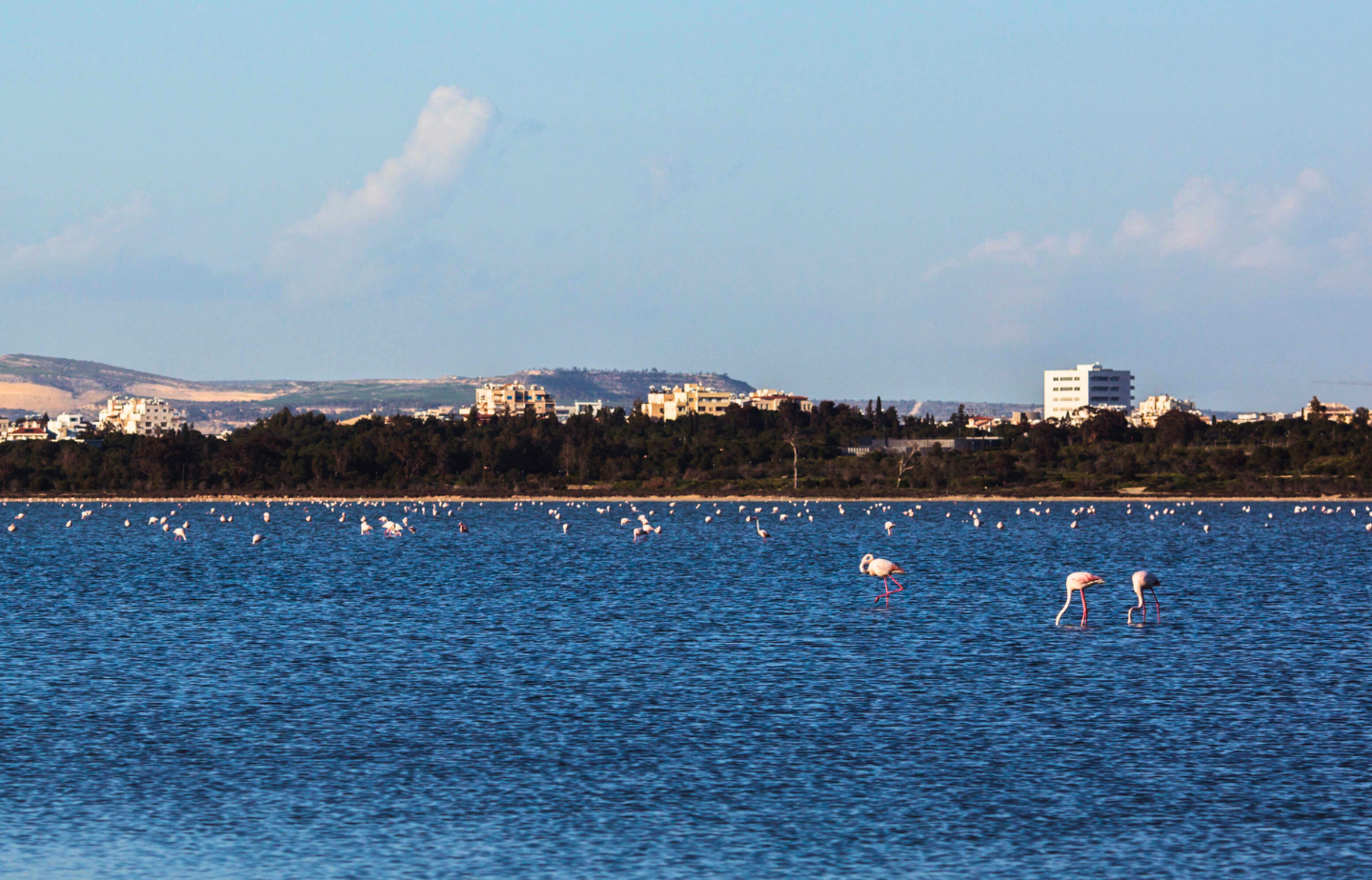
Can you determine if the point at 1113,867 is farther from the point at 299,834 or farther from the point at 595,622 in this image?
the point at 595,622

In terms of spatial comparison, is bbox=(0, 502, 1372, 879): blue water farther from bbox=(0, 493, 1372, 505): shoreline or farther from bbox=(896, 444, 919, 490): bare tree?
bbox=(896, 444, 919, 490): bare tree

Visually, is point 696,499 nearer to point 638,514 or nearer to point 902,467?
point 902,467

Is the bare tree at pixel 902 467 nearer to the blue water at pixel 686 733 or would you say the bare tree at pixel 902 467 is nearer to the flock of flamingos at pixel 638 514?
the flock of flamingos at pixel 638 514

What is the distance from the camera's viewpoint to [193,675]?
34156mm

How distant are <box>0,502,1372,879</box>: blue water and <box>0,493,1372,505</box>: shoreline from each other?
369ft

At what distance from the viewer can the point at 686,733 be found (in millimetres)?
26156

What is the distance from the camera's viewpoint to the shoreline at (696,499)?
6654 inches

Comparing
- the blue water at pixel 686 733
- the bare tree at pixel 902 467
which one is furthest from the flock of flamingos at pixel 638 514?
the bare tree at pixel 902 467

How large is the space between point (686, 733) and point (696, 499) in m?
154

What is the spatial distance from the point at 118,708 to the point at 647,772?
38.4 feet

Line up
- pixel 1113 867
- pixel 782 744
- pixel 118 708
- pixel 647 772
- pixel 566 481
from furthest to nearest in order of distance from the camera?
pixel 566 481 → pixel 118 708 → pixel 782 744 → pixel 647 772 → pixel 1113 867

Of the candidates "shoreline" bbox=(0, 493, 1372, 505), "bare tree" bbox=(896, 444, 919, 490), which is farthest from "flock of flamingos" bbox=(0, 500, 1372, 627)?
"bare tree" bbox=(896, 444, 919, 490)

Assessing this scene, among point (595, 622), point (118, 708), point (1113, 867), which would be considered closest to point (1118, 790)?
point (1113, 867)

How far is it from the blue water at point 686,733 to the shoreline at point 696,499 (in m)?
112
